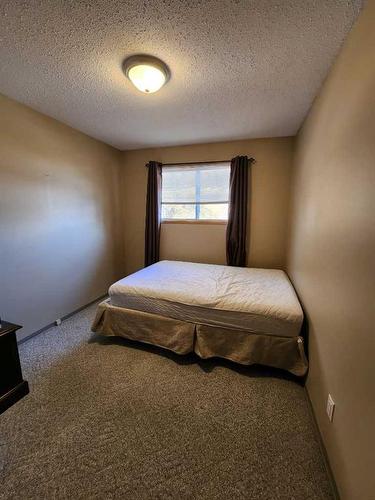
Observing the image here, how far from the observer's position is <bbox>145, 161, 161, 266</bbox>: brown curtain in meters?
3.44

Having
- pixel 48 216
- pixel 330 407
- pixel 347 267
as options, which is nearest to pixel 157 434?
pixel 330 407

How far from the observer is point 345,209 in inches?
43.7

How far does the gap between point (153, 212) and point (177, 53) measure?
2253 millimetres

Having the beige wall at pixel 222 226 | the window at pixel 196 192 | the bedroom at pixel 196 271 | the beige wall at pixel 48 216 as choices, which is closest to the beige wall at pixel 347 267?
the bedroom at pixel 196 271

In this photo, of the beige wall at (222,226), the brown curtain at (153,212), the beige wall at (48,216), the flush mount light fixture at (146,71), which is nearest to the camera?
the flush mount light fixture at (146,71)

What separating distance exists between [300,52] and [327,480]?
250 cm

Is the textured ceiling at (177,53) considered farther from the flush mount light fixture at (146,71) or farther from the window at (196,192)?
the window at (196,192)

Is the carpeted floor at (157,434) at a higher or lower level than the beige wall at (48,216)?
lower

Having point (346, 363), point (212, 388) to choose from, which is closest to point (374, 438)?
point (346, 363)

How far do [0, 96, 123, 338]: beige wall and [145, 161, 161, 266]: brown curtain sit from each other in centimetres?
63

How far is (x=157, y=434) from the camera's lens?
135 centimetres

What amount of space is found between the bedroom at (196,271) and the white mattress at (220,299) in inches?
0.8

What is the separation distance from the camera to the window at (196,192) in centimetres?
333

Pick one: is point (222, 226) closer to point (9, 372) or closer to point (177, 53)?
point (177, 53)
